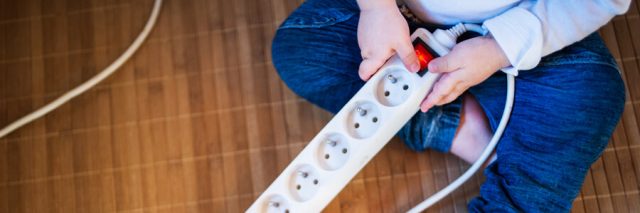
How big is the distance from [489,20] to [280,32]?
0.25 m

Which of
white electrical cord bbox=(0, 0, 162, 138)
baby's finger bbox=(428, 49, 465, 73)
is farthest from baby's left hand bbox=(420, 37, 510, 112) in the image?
white electrical cord bbox=(0, 0, 162, 138)

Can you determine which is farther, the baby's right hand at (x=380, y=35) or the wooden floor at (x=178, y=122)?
the wooden floor at (x=178, y=122)

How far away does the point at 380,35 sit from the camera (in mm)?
626

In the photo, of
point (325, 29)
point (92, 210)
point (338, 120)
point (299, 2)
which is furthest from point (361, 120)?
point (92, 210)

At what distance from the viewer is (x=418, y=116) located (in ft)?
2.32

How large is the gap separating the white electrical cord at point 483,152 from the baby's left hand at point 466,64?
0.02m

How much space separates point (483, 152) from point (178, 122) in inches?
15.3

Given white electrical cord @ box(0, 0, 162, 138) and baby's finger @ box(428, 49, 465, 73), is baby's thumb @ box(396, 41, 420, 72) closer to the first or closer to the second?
baby's finger @ box(428, 49, 465, 73)

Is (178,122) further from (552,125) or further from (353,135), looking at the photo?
(552,125)

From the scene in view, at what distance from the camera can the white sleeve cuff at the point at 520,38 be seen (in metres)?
0.59

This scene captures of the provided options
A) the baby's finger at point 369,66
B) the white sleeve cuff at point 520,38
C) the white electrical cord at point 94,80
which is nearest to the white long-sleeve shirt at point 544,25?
the white sleeve cuff at point 520,38

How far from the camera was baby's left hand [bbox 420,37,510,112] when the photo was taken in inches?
23.3

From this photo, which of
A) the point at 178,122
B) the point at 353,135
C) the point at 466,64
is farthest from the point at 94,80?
the point at 466,64

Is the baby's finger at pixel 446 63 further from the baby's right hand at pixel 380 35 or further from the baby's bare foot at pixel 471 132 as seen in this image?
the baby's bare foot at pixel 471 132
